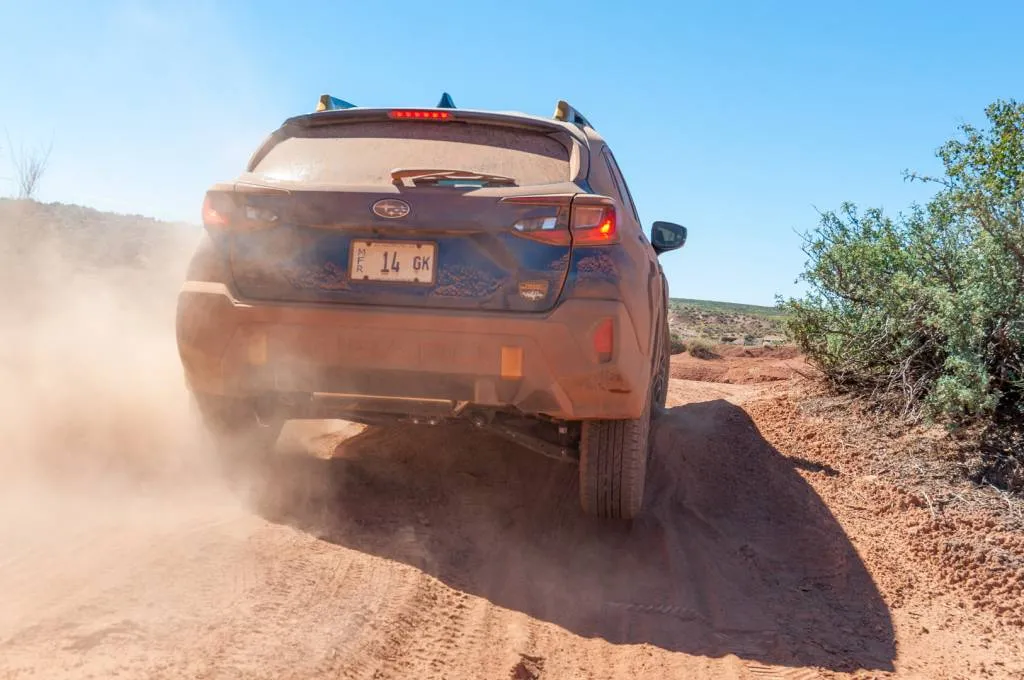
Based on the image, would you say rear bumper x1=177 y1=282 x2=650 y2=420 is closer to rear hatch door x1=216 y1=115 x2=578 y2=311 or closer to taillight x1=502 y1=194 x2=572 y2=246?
rear hatch door x1=216 y1=115 x2=578 y2=311

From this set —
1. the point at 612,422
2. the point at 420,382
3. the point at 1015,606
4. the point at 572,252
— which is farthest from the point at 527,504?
the point at 1015,606

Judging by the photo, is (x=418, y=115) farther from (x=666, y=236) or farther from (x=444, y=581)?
(x=444, y=581)

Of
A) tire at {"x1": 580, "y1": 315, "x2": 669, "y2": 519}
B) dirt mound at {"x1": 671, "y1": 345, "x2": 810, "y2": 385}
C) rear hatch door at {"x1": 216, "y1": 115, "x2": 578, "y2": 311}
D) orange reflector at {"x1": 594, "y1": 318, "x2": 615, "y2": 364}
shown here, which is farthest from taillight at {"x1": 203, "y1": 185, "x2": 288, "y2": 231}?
dirt mound at {"x1": 671, "y1": 345, "x2": 810, "y2": 385}

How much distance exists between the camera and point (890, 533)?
4395mm

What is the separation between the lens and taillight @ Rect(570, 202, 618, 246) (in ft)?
10.8

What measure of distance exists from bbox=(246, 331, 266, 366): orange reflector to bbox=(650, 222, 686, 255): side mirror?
2.46m

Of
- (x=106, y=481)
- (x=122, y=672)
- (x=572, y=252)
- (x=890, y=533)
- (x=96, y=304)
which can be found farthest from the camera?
(x=96, y=304)

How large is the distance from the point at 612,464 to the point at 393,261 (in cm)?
134

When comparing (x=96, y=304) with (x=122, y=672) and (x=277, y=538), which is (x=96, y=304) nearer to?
(x=277, y=538)

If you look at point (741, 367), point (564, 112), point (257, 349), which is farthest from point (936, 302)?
point (741, 367)

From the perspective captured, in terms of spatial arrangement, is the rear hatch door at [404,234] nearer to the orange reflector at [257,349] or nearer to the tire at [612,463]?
the orange reflector at [257,349]

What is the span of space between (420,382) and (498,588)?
892 millimetres

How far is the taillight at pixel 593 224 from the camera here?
3.31 m

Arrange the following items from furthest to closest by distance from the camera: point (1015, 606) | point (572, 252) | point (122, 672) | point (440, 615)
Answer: point (1015, 606), point (572, 252), point (440, 615), point (122, 672)
